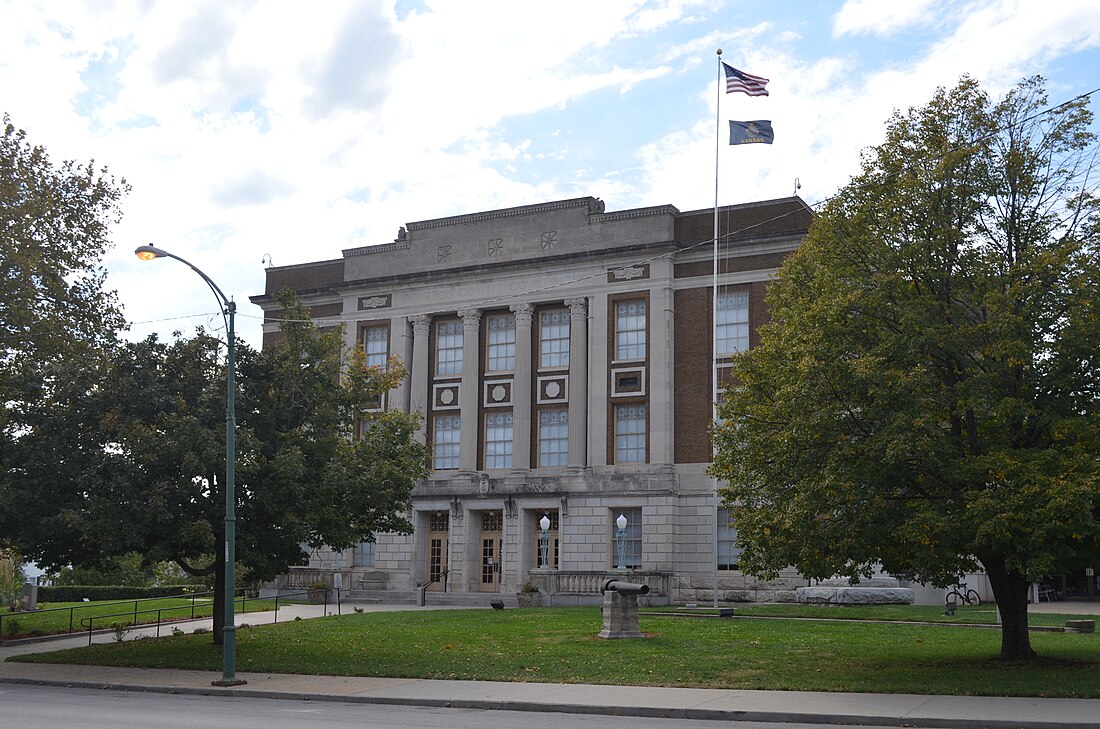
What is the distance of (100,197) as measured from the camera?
3397cm

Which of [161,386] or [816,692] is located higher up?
[161,386]

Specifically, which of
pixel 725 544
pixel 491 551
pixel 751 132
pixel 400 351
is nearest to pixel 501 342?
pixel 400 351

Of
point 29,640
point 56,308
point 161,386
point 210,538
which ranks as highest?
point 56,308

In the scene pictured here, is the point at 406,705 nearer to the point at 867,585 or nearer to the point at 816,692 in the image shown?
the point at 816,692

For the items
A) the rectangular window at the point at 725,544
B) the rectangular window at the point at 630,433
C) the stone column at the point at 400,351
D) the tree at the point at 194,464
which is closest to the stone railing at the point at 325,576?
the stone column at the point at 400,351

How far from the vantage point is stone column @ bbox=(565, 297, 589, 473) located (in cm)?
4741

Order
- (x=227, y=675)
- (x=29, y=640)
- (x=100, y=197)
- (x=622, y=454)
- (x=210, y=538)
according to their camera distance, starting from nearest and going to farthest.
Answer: (x=227, y=675) → (x=210, y=538) → (x=29, y=640) → (x=100, y=197) → (x=622, y=454)

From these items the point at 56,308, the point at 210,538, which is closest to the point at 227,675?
the point at 210,538

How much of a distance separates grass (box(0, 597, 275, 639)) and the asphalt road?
13589 mm

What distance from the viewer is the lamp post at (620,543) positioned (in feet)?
139

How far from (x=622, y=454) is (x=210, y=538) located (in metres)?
25.1

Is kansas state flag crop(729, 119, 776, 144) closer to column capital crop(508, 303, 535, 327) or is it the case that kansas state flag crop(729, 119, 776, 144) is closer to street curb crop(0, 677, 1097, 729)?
column capital crop(508, 303, 535, 327)

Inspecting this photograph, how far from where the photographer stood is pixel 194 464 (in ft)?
76.2

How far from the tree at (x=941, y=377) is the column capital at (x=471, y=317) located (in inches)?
1163
